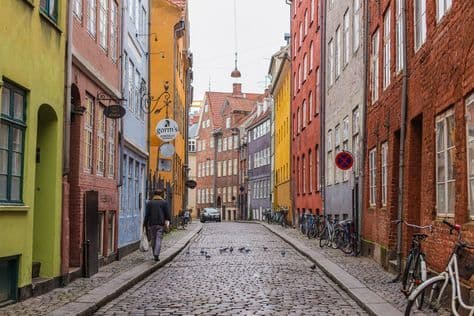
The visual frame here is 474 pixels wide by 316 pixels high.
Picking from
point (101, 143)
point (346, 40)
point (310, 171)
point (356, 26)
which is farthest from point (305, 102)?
point (101, 143)

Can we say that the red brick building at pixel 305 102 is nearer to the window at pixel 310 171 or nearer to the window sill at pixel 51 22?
the window at pixel 310 171

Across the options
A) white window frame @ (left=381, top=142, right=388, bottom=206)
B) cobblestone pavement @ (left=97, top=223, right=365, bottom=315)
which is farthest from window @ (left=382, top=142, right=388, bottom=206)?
cobblestone pavement @ (left=97, top=223, right=365, bottom=315)

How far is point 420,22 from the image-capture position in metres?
13.4

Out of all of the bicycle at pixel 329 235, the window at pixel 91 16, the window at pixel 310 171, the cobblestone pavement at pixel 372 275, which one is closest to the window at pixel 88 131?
the window at pixel 91 16

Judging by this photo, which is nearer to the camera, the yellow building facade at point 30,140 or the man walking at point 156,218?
the yellow building facade at point 30,140

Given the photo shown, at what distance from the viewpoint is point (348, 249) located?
20.9m

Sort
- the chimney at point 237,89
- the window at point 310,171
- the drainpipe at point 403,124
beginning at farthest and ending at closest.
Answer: the chimney at point 237,89
the window at point 310,171
the drainpipe at point 403,124

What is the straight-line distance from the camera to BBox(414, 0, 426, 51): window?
1298 centimetres

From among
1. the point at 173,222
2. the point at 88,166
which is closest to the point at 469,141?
the point at 88,166

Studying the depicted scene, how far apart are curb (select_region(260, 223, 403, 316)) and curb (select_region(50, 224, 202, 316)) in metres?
3.73

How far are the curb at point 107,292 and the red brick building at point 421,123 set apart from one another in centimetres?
495

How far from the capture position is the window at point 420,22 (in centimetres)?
1298

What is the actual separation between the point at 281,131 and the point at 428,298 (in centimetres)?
4626

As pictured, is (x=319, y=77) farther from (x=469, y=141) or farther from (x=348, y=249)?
(x=469, y=141)
